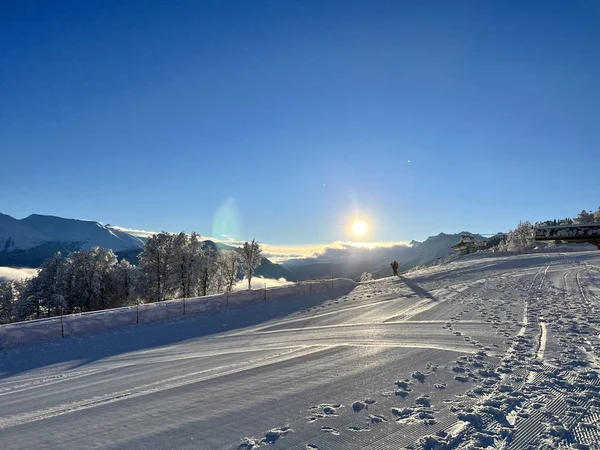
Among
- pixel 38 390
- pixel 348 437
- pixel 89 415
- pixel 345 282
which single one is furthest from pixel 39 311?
pixel 348 437

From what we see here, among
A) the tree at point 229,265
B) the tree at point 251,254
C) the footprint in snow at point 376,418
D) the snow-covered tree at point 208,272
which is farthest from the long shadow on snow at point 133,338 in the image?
the tree at point 229,265

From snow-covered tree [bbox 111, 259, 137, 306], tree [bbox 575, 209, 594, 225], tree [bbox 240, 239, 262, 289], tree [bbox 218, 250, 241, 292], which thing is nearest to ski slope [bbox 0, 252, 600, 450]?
snow-covered tree [bbox 111, 259, 137, 306]

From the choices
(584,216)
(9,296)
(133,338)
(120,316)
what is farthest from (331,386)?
(584,216)

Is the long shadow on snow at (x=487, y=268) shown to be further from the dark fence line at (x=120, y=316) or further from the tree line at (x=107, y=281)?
the tree line at (x=107, y=281)

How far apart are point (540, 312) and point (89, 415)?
14.7m

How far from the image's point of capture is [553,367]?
7195mm

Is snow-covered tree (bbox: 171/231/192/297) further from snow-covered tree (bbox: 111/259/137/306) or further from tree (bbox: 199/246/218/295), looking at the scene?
snow-covered tree (bbox: 111/259/137/306)

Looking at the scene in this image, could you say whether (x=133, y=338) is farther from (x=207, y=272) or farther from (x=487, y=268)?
(x=207, y=272)

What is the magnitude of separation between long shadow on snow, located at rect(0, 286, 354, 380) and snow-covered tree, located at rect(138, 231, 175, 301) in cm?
3409

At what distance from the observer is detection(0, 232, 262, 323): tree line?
47.5 meters

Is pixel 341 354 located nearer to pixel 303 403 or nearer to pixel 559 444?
pixel 303 403

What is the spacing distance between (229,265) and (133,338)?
55078 mm

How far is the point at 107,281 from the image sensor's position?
51.7 meters

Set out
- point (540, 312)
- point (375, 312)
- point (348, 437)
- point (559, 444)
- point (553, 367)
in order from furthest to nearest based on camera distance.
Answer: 1. point (375, 312)
2. point (540, 312)
3. point (553, 367)
4. point (348, 437)
5. point (559, 444)
